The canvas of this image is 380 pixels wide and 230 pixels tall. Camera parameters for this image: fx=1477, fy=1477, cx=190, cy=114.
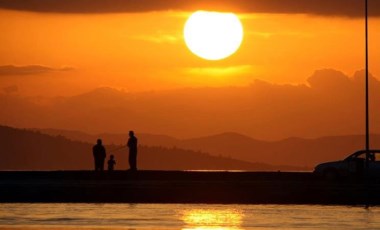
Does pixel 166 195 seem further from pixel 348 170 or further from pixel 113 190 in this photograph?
pixel 348 170

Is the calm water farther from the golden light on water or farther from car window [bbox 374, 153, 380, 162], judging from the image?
car window [bbox 374, 153, 380, 162]

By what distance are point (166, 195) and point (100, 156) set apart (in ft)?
49.0

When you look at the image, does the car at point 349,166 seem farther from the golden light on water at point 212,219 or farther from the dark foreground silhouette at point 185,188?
the golden light on water at point 212,219

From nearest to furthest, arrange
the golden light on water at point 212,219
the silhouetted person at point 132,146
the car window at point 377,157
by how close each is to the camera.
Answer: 1. the golden light on water at point 212,219
2. the silhouetted person at point 132,146
3. the car window at point 377,157

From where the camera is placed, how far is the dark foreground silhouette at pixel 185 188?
191 ft

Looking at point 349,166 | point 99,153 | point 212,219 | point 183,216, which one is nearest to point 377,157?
point 349,166

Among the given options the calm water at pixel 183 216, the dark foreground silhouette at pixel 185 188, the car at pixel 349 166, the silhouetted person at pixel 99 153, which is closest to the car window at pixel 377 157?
the car at pixel 349 166

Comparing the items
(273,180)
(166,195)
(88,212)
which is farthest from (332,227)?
(273,180)

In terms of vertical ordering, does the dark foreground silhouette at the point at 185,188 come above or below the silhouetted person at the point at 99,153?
below

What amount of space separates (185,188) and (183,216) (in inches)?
566

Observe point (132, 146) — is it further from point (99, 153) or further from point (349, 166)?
point (349, 166)

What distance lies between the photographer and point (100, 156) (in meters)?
74.3

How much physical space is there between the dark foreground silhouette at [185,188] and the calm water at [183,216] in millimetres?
3127

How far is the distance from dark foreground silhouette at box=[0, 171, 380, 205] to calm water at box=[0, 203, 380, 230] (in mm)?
3127
